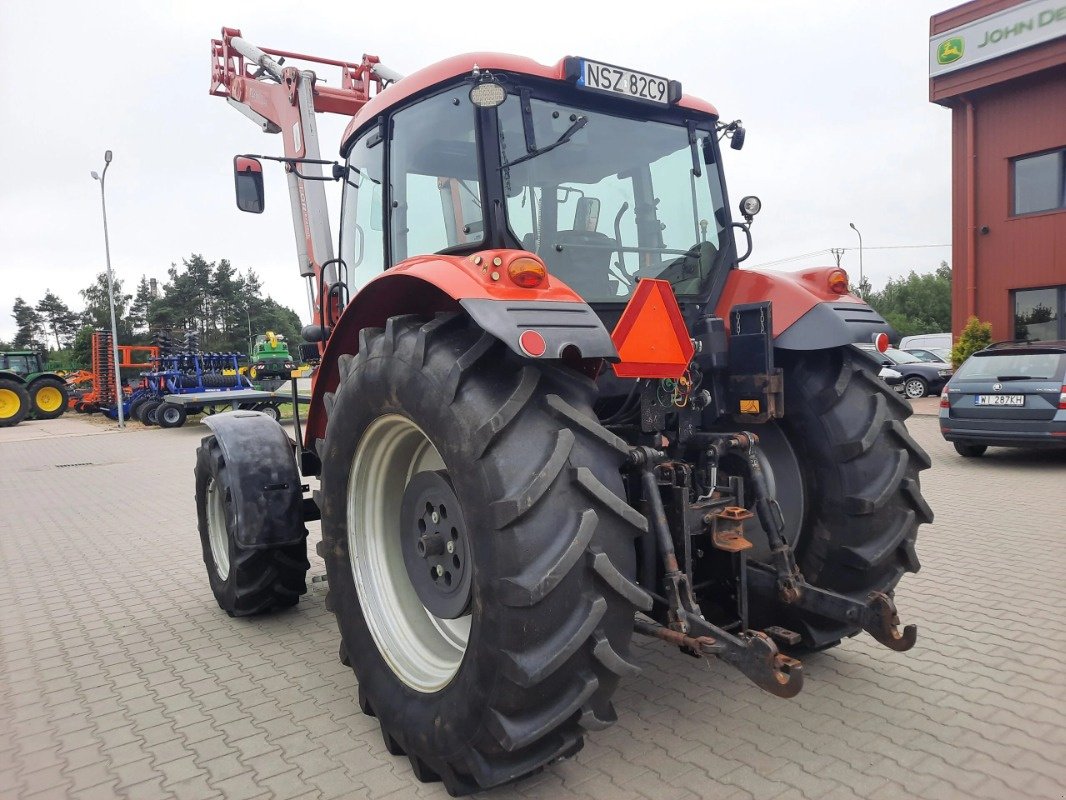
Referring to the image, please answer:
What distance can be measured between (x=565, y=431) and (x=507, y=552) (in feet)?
1.27

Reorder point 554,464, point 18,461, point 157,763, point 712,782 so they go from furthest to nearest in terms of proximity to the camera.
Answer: point 18,461
point 157,763
point 712,782
point 554,464

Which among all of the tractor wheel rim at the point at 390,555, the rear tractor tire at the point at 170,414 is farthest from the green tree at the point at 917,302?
the tractor wheel rim at the point at 390,555

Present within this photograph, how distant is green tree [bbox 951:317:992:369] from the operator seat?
16.5m

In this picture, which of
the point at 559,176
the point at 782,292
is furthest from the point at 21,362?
the point at 782,292

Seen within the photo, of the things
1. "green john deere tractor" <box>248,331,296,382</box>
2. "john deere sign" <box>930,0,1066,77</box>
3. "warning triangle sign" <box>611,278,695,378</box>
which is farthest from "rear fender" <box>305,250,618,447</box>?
"john deere sign" <box>930,0,1066,77</box>

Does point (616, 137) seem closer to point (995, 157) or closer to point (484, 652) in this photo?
point (484, 652)

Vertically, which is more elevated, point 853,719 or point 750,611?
point 750,611

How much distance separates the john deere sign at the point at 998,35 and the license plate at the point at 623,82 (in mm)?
18472

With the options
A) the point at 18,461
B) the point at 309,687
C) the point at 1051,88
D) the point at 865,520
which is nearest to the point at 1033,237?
Result: the point at 1051,88

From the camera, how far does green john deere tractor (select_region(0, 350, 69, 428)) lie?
2214 centimetres

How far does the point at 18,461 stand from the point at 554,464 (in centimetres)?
1533

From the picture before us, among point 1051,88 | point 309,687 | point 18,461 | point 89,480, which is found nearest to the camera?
point 309,687

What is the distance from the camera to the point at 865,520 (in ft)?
10.1

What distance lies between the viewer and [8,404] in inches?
875
